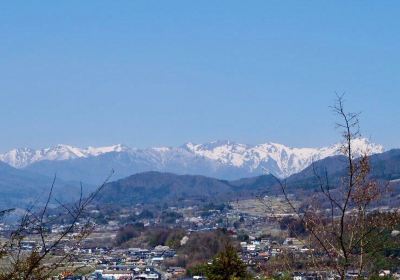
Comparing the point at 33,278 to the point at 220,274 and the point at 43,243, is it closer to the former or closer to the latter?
the point at 43,243

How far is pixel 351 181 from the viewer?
570 centimetres

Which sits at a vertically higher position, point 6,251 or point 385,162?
point 385,162

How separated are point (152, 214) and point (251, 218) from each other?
28.6 m

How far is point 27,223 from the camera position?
17.1 ft

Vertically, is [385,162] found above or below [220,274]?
above

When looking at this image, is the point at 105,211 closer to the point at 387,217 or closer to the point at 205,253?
the point at 205,253

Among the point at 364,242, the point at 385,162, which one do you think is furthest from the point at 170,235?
the point at 385,162

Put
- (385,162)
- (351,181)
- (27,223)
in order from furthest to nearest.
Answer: (385,162) → (351,181) → (27,223)

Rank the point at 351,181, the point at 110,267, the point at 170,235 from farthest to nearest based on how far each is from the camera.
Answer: the point at 170,235, the point at 110,267, the point at 351,181

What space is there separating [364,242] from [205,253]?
5941 centimetres

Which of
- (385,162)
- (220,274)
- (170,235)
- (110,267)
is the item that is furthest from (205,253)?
(385,162)

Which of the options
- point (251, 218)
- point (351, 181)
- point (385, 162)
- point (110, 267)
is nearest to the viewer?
point (351, 181)

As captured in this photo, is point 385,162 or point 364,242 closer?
point 364,242

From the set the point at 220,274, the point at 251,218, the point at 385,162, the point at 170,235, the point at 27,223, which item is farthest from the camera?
the point at 385,162
